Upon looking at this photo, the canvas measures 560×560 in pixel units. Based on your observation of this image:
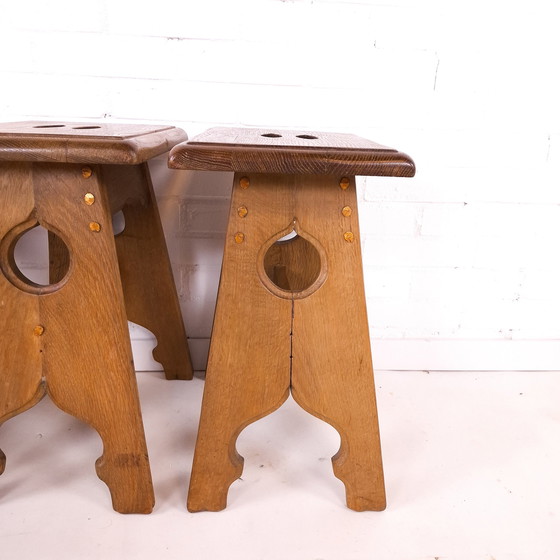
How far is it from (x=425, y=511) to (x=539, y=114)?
2.84 ft

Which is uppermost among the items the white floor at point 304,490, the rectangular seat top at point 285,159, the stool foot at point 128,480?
the rectangular seat top at point 285,159

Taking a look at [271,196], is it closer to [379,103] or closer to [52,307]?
[52,307]

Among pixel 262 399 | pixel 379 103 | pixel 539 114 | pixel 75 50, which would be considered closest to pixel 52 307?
pixel 262 399

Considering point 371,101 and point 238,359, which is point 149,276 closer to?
point 238,359

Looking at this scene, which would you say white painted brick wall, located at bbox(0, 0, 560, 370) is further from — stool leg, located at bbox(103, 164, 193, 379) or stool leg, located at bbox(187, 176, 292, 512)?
stool leg, located at bbox(187, 176, 292, 512)

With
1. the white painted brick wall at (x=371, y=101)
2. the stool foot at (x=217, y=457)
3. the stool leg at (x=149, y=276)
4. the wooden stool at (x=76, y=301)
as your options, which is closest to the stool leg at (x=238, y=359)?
the stool foot at (x=217, y=457)

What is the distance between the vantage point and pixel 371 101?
113 cm

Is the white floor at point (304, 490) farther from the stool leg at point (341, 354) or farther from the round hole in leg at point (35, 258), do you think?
the round hole in leg at point (35, 258)

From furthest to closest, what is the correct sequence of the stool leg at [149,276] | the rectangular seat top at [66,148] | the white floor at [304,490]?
1. the stool leg at [149,276]
2. the white floor at [304,490]
3. the rectangular seat top at [66,148]

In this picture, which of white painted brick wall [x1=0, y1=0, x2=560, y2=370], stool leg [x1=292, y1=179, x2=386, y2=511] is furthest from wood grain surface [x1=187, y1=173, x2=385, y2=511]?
white painted brick wall [x1=0, y1=0, x2=560, y2=370]

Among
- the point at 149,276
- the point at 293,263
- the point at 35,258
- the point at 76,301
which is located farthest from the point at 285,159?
the point at 35,258

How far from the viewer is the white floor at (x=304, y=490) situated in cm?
78

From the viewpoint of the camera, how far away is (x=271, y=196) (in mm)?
730

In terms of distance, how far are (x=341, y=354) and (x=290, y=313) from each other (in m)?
0.10
